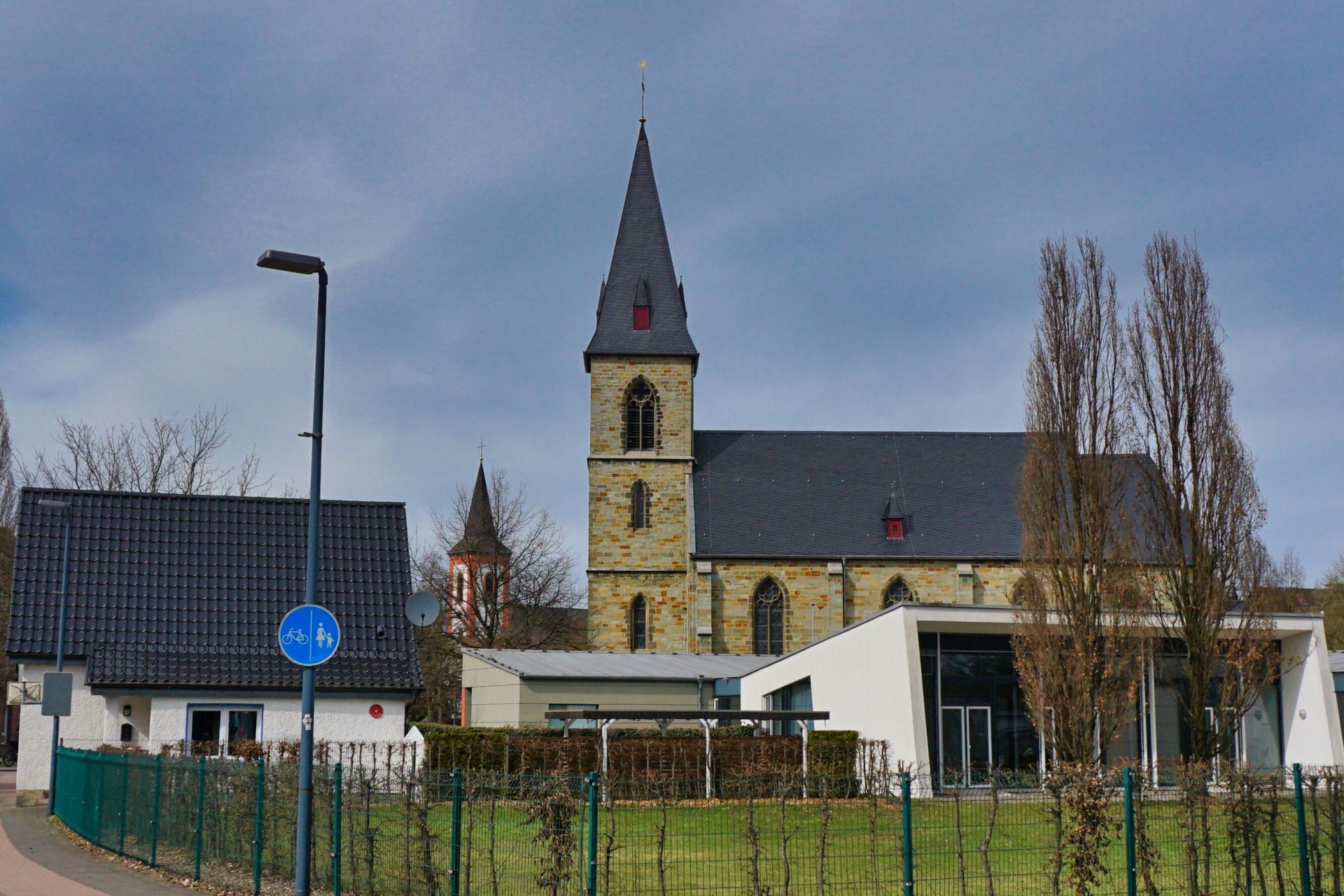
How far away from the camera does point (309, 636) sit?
41.1 feet

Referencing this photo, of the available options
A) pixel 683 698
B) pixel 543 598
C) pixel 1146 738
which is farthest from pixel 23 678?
pixel 543 598

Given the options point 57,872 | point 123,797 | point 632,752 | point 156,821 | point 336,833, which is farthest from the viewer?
point 632,752

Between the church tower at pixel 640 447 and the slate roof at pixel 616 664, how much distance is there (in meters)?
3.33

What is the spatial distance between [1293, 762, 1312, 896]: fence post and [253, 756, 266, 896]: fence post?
9951mm

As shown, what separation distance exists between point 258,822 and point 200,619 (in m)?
14.9

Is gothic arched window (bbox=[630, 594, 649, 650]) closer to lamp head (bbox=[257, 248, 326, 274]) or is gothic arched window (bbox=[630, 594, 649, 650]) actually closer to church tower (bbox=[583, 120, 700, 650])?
church tower (bbox=[583, 120, 700, 650])

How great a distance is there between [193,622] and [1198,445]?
2035 centimetres

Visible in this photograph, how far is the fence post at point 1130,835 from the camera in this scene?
12102 millimetres

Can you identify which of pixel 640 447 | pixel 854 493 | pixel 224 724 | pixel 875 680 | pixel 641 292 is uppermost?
pixel 641 292

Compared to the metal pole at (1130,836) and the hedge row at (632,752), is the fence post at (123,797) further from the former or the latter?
the metal pole at (1130,836)

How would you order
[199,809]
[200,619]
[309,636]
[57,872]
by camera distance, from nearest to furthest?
[309,636]
[199,809]
[57,872]
[200,619]

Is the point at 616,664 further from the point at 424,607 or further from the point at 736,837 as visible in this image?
the point at 736,837

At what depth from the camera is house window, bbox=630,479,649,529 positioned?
4897 cm

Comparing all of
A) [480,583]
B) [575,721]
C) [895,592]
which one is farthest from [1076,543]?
[480,583]
